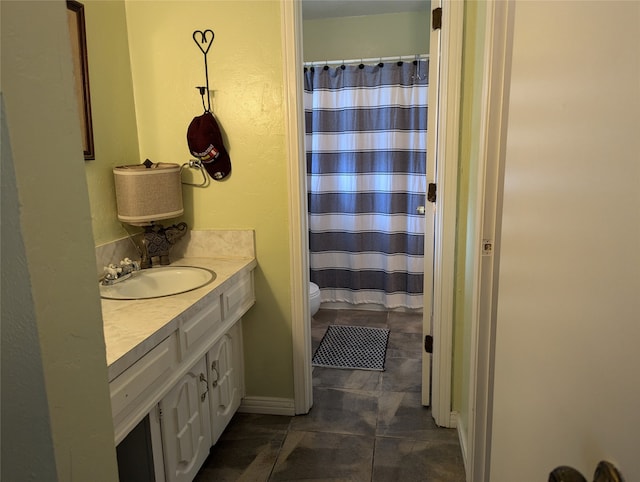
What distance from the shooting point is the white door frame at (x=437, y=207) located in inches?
75.3

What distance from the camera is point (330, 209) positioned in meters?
3.75

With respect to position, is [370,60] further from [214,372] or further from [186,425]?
[186,425]

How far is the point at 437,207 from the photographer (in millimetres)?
2096

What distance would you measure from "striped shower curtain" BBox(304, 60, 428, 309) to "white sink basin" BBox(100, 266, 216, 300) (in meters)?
→ 1.87

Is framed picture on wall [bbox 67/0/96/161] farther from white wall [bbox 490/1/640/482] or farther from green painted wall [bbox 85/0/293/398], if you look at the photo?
white wall [bbox 490/1/640/482]

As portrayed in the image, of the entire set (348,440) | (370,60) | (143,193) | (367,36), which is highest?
(367,36)

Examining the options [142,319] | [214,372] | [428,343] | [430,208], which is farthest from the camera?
[428,343]

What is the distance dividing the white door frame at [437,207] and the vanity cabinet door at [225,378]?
11.1 inches

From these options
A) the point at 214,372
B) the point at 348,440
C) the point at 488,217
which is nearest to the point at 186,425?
the point at 214,372

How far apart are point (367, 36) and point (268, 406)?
2.79 metres

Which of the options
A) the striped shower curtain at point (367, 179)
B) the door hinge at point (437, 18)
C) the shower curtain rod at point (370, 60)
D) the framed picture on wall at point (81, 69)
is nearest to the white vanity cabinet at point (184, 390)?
the framed picture on wall at point (81, 69)

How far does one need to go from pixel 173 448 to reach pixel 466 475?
1.16 meters

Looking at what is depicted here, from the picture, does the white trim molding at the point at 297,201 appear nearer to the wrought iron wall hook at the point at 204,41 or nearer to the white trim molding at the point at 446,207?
the wrought iron wall hook at the point at 204,41

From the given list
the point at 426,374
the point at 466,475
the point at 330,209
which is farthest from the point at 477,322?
the point at 330,209
